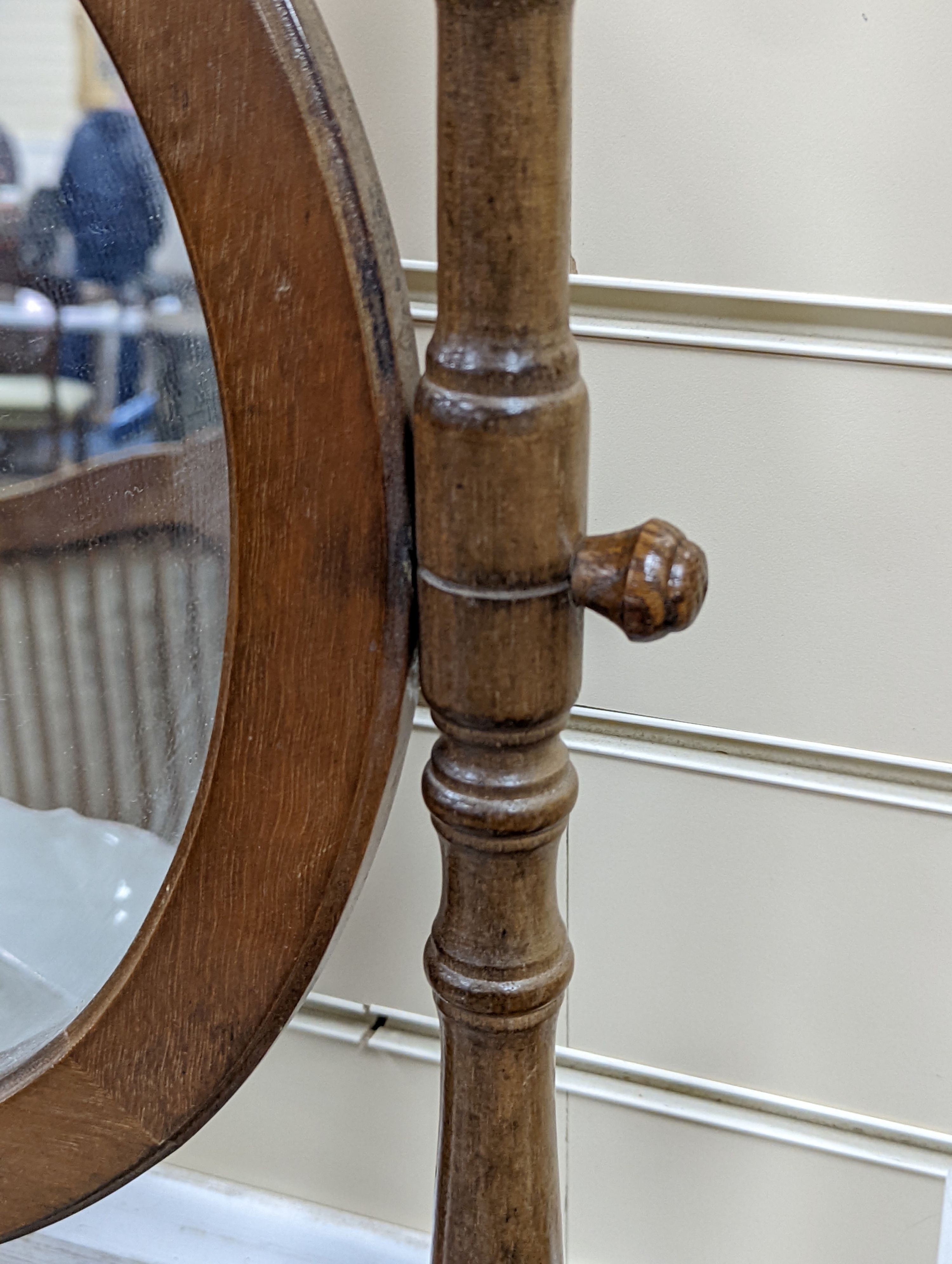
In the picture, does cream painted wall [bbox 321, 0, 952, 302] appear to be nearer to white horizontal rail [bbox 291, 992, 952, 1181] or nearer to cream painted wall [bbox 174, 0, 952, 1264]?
cream painted wall [bbox 174, 0, 952, 1264]

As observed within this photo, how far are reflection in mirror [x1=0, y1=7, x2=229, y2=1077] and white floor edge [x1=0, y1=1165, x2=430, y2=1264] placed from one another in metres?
0.31

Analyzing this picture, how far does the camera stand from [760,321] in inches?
20.4

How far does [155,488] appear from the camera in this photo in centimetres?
45

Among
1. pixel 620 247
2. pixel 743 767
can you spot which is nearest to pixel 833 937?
pixel 743 767

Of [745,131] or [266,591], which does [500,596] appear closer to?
[266,591]

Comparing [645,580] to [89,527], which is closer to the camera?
[645,580]

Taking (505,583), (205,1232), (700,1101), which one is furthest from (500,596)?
(205,1232)

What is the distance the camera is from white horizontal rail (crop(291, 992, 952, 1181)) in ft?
2.02

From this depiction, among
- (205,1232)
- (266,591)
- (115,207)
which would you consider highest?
(115,207)

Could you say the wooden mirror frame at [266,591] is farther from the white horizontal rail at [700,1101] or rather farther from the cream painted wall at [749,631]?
the white horizontal rail at [700,1101]

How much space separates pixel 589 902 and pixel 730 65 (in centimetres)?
39

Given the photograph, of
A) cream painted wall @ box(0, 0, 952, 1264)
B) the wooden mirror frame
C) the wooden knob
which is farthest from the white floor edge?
the wooden knob

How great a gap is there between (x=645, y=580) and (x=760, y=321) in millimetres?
211

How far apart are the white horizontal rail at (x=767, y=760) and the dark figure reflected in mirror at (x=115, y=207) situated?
224 mm
